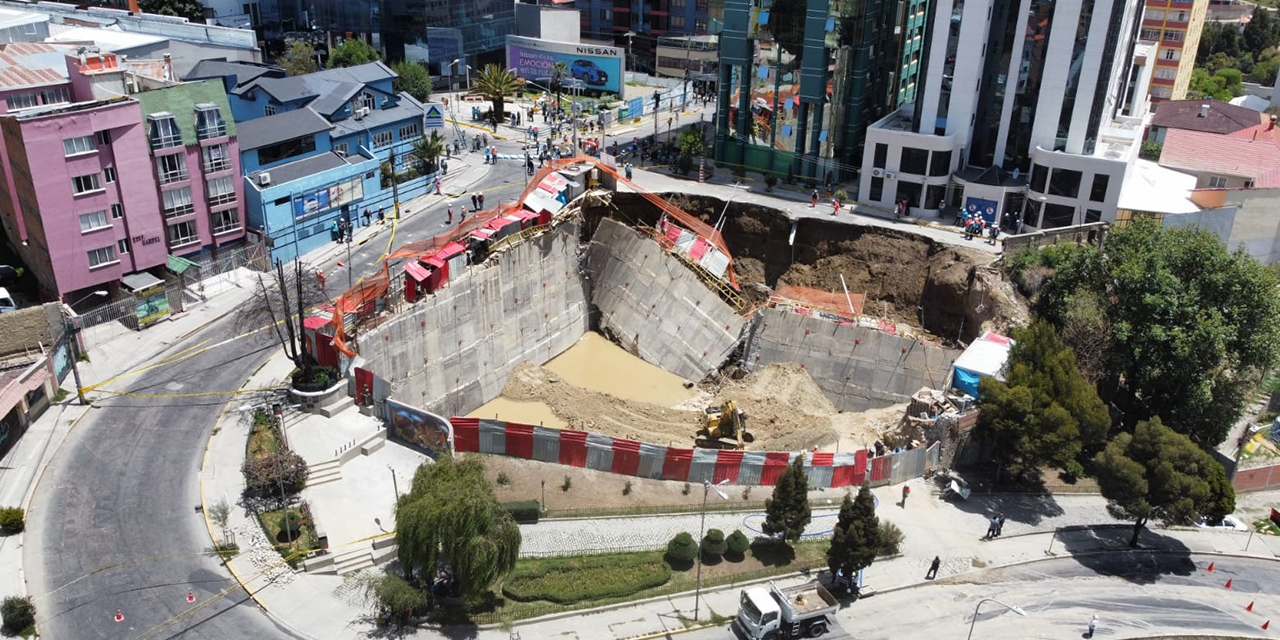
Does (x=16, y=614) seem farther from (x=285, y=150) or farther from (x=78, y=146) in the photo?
(x=285, y=150)

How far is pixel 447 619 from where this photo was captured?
43.8 meters

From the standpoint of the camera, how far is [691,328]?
75.7m

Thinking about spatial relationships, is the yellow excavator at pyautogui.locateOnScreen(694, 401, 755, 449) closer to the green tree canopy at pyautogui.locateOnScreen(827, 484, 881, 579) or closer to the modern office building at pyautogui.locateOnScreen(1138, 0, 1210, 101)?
the green tree canopy at pyautogui.locateOnScreen(827, 484, 881, 579)

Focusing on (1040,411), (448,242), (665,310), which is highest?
(448,242)

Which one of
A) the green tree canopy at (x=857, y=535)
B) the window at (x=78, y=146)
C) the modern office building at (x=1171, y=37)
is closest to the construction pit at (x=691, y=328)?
the green tree canopy at (x=857, y=535)

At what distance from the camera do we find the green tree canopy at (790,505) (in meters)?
48.4

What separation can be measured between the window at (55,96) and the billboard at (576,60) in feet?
214

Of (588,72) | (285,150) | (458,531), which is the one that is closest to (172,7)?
(588,72)

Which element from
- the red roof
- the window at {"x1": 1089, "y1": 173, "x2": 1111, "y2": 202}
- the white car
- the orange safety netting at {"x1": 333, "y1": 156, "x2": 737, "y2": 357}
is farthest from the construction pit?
the red roof

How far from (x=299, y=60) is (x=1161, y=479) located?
105 m

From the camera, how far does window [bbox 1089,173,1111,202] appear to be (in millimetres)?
74312

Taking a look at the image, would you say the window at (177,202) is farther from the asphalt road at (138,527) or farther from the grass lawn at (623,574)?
the grass lawn at (623,574)

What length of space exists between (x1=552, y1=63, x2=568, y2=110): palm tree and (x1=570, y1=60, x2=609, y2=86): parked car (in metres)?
1.50

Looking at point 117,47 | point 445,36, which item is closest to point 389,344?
point 117,47
